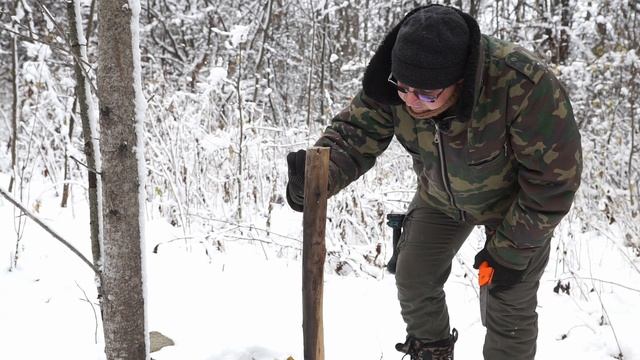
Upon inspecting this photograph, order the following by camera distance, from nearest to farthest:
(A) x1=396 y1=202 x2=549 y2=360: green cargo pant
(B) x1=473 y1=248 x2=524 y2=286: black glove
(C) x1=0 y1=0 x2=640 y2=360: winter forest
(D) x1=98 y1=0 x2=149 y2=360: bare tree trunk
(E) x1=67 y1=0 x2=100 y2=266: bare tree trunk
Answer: (D) x1=98 y1=0 x2=149 y2=360: bare tree trunk < (B) x1=473 y1=248 x2=524 y2=286: black glove < (E) x1=67 y1=0 x2=100 y2=266: bare tree trunk < (A) x1=396 y1=202 x2=549 y2=360: green cargo pant < (C) x1=0 y1=0 x2=640 y2=360: winter forest

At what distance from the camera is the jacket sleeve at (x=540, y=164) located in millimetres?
1600

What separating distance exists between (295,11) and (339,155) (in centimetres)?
834

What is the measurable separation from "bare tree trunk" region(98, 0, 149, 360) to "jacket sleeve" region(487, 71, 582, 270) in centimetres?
115

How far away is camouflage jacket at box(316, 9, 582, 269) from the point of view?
5.28 ft

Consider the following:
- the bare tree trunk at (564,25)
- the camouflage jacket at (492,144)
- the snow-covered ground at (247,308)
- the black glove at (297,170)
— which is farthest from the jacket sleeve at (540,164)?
the bare tree trunk at (564,25)

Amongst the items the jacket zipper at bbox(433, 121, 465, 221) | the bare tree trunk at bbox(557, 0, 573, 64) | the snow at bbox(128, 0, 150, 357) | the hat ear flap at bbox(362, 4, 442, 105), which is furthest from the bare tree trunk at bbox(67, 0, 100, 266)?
the bare tree trunk at bbox(557, 0, 573, 64)

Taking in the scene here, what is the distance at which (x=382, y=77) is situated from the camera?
1.83m

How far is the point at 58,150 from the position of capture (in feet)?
16.8

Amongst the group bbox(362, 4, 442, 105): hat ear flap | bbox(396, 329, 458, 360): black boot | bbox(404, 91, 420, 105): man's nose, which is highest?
bbox(362, 4, 442, 105): hat ear flap

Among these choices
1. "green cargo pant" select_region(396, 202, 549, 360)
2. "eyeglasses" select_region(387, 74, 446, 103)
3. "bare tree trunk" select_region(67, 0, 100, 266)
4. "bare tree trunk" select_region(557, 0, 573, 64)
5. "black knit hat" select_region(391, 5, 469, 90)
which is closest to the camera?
"black knit hat" select_region(391, 5, 469, 90)

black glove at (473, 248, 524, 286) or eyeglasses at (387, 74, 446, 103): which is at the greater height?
eyeglasses at (387, 74, 446, 103)

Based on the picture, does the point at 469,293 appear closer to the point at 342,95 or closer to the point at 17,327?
the point at 17,327

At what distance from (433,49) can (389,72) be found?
0.31 meters

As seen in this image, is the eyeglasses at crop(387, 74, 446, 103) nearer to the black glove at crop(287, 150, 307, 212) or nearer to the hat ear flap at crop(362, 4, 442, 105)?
the hat ear flap at crop(362, 4, 442, 105)
